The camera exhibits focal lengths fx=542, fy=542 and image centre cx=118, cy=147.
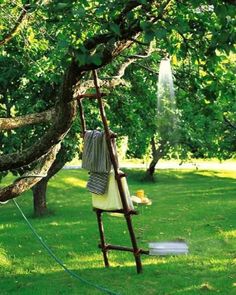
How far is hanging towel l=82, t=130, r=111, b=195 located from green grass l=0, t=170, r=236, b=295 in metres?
1.81

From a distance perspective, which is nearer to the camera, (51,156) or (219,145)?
(51,156)

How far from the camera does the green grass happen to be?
9.98 m

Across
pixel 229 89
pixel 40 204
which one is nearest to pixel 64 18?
pixel 229 89

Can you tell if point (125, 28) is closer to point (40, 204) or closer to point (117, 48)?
point (117, 48)

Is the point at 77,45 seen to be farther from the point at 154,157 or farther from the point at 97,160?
the point at 154,157

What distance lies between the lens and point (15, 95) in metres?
16.8

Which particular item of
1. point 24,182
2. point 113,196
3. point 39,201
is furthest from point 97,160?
point 39,201

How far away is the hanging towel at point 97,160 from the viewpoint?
10109 millimetres

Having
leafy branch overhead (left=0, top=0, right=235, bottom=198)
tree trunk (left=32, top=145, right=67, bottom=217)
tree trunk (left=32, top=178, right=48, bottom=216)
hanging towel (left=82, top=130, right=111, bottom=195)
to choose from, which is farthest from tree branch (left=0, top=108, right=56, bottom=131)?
tree trunk (left=32, top=178, right=48, bottom=216)

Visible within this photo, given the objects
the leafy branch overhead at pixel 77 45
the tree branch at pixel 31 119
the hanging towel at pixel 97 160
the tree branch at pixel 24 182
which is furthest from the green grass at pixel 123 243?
the tree branch at pixel 31 119

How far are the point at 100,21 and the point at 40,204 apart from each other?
16399 millimetres

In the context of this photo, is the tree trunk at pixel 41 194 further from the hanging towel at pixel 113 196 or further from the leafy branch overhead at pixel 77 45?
the hanging towel at pixel 113 196

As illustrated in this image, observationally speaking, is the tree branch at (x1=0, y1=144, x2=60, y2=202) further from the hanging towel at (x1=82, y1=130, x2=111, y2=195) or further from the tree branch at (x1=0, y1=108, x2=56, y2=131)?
the hanging towel at (x1=82, y1=130, x2=111, y2=195)

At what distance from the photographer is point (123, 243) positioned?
14.6 metres
